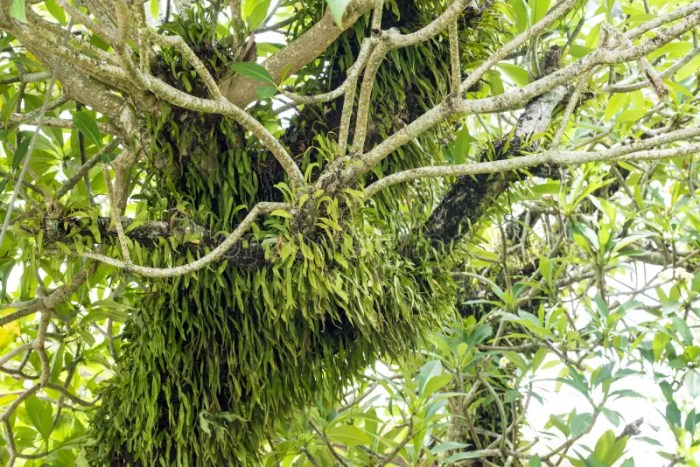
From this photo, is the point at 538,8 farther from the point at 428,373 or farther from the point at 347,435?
the point at 347,435

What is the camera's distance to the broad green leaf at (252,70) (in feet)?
2.81

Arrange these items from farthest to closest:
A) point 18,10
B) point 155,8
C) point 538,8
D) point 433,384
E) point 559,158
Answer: point 155,8 < point 433,384 < point 538,8 < point 559,158 < point 18,10

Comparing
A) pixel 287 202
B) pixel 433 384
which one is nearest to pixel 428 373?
pixel 433 384

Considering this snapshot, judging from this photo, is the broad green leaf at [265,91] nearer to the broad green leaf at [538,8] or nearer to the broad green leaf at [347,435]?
the broad green leaf at [538,8]

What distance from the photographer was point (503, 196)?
1.20 metres

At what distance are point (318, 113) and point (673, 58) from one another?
2.72 feet

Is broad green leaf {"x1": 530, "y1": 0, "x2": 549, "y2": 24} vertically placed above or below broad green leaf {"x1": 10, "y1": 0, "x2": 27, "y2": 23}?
above

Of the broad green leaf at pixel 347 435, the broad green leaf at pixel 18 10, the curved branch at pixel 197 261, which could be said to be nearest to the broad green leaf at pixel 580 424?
the broad green leaf at pixel 347 435

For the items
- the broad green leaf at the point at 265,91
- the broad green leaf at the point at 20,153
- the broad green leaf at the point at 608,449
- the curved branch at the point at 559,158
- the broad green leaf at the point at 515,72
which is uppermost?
the broad green leaf at the point at 20,153

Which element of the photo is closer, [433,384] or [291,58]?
[291,58]

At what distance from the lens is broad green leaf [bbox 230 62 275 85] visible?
2.81 feet

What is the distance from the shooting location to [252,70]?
0.86m

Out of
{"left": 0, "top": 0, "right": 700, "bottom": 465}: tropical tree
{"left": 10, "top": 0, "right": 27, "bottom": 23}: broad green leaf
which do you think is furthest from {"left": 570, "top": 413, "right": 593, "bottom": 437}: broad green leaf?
{"left": 10, "top": 0, "right": 27, "bottom": 23}: broad green leaf

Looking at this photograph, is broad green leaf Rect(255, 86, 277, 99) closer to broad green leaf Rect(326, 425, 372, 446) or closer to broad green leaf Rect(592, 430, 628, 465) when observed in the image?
broad green leaf Rect(326, 425, 372, 446)
